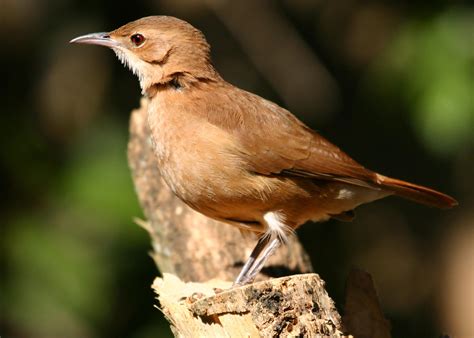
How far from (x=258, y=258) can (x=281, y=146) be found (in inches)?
28.0

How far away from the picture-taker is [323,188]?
548cm

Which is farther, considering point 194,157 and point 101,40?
point 101,40

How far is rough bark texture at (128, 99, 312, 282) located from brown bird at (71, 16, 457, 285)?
0.33 metres

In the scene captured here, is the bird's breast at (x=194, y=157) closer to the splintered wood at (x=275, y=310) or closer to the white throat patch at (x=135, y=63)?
the white throat patch at (x=135, y=63)

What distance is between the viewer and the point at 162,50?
556cm

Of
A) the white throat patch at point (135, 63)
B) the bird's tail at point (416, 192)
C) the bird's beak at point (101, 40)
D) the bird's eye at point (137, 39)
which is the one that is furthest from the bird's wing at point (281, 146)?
the bird's beak at point (101, 40)

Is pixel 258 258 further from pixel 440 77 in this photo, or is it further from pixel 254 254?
pixel 440 77

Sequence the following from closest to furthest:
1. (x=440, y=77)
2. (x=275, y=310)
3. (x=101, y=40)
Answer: (x=275, y=310), (x=101, y=40), (x=440, y=77)

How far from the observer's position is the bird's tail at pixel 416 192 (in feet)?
18.4

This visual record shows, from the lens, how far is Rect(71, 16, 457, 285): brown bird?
16.7 feet

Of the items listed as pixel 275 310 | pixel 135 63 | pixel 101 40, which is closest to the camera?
pixel 275 310

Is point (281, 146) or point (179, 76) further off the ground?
point (179, 76)

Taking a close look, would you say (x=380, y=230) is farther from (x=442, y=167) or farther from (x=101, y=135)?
(x=101, y=135)

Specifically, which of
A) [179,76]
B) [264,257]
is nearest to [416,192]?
[264,257]
